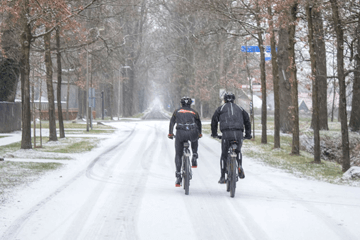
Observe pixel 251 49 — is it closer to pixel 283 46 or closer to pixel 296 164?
pixel 283 46

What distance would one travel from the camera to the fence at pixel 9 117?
28.6m

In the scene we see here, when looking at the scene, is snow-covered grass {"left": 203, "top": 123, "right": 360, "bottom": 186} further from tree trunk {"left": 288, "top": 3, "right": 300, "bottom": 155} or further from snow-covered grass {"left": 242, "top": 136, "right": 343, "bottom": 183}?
tree trunk {"left": 288, "top": 3, "right": 300, "bottom": 155}

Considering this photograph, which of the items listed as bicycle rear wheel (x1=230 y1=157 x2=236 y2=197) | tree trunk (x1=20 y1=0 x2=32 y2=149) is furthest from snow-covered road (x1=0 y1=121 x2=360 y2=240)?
tree trunk (x1=20 y1=0 x2=32 y2=149)

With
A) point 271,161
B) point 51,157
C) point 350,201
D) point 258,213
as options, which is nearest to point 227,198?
point 258,213

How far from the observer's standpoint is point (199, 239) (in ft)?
18.5

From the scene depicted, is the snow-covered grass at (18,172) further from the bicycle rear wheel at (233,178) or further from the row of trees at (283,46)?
the row of trees at (283,46)

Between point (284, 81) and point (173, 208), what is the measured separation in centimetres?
2098

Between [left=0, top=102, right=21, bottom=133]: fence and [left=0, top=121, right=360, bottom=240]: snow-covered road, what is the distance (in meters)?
18.1

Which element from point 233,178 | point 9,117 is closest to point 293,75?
point 233,178

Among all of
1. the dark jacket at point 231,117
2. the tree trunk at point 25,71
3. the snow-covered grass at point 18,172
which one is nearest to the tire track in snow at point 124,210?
the dark jacket at point 231,117

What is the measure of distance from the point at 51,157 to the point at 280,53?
15211 mm

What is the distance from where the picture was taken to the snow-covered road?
599cm

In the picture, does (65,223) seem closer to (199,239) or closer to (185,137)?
(199,239)

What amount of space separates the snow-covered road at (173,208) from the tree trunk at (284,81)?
15483 millimetres
